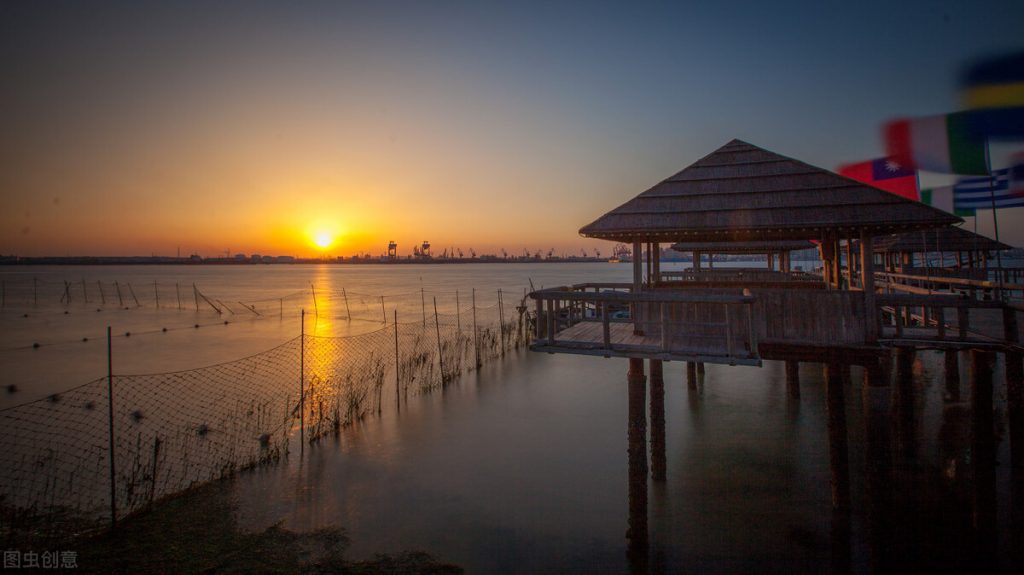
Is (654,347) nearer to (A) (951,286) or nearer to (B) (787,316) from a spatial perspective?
(B) (787,316)

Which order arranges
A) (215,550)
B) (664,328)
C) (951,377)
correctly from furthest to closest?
1. (951,377)
2. (664,328)
3. (215,550)

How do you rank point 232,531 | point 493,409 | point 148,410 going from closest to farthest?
point 232,531, point 148,410, point 493,409

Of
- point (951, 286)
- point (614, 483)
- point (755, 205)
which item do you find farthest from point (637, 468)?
point (951, 286)

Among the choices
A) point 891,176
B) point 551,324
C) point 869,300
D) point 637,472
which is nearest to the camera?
point 869,300

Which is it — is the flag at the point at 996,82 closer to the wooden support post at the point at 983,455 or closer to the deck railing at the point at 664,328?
the wooden support post at the point at 983,455

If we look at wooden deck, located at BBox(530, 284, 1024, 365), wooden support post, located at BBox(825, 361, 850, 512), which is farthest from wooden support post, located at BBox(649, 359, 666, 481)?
wooden support post, located at BBox(825, 361, 850, 512)

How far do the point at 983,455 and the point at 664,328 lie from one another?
20.2 feet

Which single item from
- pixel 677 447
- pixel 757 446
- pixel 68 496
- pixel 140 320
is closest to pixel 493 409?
pixel 677 447

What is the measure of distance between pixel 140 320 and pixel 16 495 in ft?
134

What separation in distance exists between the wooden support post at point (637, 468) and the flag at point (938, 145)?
31.3ft

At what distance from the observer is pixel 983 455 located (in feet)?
27.1

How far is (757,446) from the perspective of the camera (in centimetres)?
1263

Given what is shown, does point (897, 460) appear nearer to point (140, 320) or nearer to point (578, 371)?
point (578, 371)

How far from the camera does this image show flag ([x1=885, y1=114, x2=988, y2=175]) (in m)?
10.8
